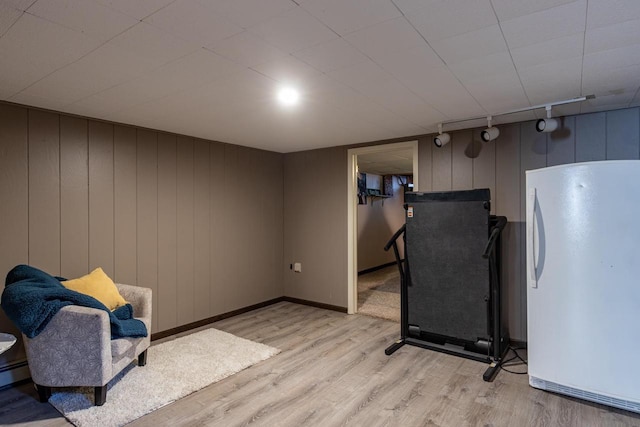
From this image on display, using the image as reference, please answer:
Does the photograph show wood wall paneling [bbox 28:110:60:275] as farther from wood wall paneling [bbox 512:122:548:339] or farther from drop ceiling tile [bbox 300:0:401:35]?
wood wall paneling [bbox 512:122:548:339]

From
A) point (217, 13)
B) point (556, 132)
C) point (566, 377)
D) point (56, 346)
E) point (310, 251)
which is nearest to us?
point (217, 13)

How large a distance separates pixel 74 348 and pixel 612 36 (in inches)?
143

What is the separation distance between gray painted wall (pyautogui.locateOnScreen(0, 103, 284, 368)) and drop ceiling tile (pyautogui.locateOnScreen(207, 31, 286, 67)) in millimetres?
2080

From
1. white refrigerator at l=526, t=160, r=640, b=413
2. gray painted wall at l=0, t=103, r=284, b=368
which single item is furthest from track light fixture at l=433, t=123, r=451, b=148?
gray painted wall at l=0, t=103, r=284, b=368

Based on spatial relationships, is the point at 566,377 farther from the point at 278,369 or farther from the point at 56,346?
the point at 56,346

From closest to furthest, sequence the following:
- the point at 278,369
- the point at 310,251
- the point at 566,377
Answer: the point at 566,377
the point at 278,369
the point at 310,251

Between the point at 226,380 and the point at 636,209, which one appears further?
the point at 226,380

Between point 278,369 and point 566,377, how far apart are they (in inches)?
86.4

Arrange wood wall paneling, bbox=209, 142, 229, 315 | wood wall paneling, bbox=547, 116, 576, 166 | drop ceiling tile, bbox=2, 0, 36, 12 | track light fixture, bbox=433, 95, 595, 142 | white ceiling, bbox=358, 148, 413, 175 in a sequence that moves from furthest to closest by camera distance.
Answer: white ceiling, bbox=358, 148, 413, 175
wood wall paneling, bbox=209, 142, 229, 315
wood wall paneling, bbox=547, 116, 576, 166
track light fixture, bbox=433, 95, 595, 142
drop ceiling tile, bbox=2, 0, 36, 12

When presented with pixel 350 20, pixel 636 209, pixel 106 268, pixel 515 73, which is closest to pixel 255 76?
pixel 350 20

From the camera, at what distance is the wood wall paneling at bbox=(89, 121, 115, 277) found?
3.29 m

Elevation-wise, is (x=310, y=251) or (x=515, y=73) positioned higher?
(x=515, y=73)

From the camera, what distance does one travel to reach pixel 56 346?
7.67 ft

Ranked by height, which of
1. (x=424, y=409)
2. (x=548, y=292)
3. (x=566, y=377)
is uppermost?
(x=548, y=292)
